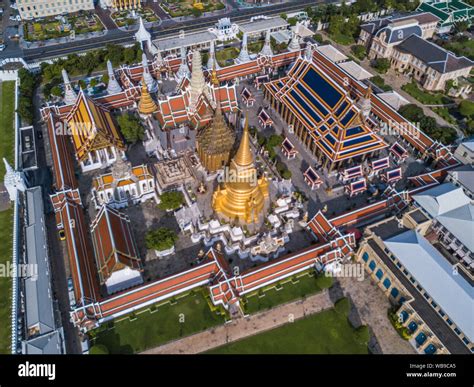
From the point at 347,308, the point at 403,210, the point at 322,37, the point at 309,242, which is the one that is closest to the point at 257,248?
the point at 309,242

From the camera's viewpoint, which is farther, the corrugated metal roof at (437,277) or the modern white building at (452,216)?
the modern white building at (452,216)

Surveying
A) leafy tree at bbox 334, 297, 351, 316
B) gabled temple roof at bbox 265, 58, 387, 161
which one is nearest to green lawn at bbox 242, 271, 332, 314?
leafy tree at bbox 334, 297, 351, 316

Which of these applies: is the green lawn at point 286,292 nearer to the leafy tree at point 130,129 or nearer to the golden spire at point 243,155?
the golden spire at point 243,155

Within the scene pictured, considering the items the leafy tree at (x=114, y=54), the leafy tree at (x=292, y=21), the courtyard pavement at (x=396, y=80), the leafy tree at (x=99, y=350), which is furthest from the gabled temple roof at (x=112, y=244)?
the leafy tree at (x=292, y=21)

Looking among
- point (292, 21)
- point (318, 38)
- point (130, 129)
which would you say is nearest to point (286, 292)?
point (130, 129)

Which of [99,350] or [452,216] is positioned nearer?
[99,350]

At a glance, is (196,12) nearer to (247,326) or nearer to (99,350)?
(247,326)
